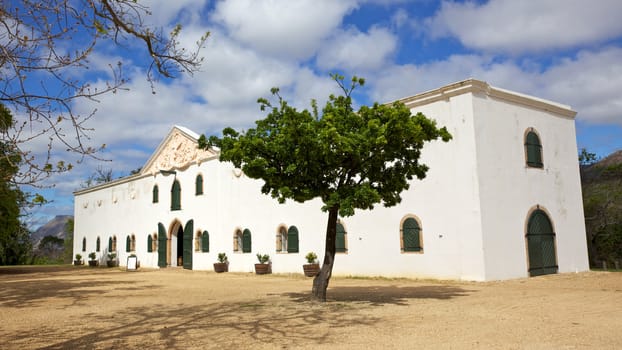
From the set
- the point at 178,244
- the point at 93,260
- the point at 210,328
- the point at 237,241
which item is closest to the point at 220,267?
the point at 237,241

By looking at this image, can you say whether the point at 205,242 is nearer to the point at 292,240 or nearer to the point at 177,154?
the point at 177,154

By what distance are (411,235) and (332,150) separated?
7.40m

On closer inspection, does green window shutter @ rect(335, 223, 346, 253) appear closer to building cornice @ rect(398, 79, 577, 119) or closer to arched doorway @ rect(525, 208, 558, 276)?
building cornice @ rect(398, 79, 577, 119)

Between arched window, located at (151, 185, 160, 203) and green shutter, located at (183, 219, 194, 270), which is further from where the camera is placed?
arched window, located at (151, 185, 160, 203)

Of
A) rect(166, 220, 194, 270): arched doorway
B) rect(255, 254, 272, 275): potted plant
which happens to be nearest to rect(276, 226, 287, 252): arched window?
rect(255, 254, 272, 275): potted plant

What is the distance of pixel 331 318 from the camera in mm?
8641

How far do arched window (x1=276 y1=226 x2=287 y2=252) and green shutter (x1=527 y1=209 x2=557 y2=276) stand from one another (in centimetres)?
914

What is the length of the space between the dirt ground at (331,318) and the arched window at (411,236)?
6.46ft

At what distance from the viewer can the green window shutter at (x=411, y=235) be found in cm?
1591

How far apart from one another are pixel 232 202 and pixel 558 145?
13.4 m

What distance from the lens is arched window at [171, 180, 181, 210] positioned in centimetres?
2642

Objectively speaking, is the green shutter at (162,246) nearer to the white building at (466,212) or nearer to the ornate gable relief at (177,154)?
the ornate gable relief at (177,154)

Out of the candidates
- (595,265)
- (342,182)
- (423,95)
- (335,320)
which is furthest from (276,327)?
(595,265)

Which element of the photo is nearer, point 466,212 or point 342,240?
point 466,212
